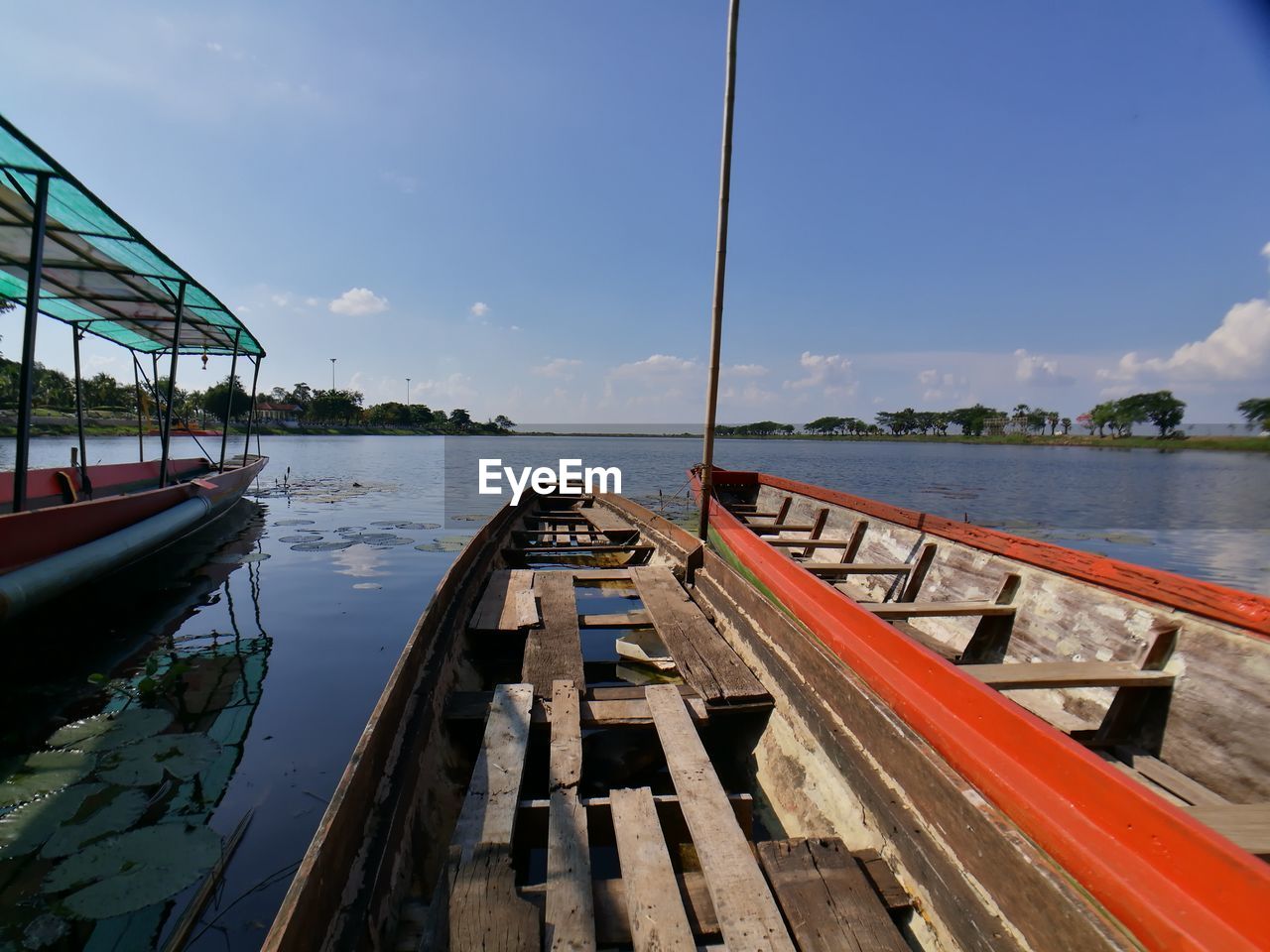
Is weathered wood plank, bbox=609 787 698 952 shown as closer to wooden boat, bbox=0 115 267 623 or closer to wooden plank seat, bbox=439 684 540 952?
wooden plank seat, bbox=439 684 540 952

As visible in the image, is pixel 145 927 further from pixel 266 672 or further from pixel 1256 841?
pixel 1256 841

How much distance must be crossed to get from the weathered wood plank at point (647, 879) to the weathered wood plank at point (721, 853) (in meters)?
0.15

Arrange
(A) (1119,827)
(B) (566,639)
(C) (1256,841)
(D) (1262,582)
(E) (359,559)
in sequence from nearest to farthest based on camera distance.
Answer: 1. (A) (1119,827)
2. (C) (1256,841)
3. (B) (566,639)
4. (E) (359,559)
5. (D) (1262,582)

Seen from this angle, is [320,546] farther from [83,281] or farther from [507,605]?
[507,605]

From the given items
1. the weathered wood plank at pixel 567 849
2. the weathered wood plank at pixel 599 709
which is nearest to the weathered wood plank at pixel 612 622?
the weathered wood plank at pixel 599 709

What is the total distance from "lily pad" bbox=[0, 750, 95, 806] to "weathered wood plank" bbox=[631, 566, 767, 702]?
163 inches

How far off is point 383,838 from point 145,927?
1.67 metres

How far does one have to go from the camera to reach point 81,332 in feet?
37.8

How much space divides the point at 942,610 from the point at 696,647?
1.83 meters

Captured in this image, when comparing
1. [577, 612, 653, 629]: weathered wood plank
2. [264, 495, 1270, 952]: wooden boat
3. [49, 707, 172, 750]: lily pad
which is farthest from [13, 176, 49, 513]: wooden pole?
[577, 612, 653, 629]: weathered wood plank

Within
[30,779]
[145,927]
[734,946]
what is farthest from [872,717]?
[30,779]

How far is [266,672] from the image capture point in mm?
5570

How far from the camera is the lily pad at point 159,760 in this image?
12.1 feet

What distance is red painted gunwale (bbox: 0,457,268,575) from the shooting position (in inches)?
210
